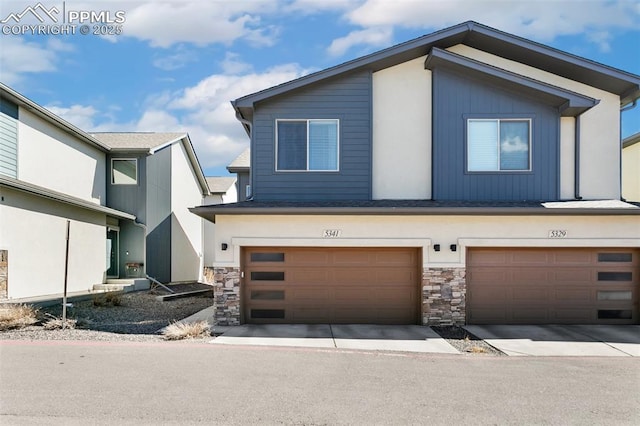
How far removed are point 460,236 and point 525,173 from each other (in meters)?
2.69

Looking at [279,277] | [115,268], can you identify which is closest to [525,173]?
[279,277]

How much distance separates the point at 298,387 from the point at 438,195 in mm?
7472

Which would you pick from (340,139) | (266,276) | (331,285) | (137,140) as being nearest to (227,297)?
(266,276)

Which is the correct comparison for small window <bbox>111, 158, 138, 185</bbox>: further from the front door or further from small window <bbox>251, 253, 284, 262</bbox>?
small window <bbox>251, 253, 284, 262</bbox>

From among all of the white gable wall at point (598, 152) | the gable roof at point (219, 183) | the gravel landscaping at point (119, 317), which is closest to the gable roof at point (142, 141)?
the gravel landscaping at point (119, 317)

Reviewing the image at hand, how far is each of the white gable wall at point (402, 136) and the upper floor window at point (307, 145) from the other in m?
1.17

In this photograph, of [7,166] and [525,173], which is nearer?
[525,173]

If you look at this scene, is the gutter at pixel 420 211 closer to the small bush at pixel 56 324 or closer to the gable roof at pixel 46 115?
the small bush at pixel 56 324

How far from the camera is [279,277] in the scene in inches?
488

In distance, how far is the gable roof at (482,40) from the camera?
12.8 metres

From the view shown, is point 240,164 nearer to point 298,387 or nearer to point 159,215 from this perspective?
point 159,215

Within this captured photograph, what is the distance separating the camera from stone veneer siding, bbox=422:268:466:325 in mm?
12031

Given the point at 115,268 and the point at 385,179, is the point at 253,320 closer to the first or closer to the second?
the point at 385,179

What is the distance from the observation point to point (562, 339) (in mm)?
10688
